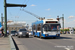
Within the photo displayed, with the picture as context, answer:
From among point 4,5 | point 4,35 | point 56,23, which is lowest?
point 4,35

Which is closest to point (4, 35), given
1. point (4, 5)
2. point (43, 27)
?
point (4, 5)

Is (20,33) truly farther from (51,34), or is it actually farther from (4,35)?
(51,34)

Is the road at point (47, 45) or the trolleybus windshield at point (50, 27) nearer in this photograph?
the road at point (47, 45)

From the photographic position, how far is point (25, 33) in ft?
93.5

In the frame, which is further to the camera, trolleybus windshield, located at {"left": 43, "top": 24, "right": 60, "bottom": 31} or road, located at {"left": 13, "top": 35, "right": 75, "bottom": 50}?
trolleybus windshield, located at {"left": 43, "top": 24, "right": 60, "bottom": 31}

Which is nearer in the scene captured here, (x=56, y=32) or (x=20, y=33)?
(x=56, y=32)

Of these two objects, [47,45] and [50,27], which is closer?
[47,45]

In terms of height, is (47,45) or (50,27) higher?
(50,27)

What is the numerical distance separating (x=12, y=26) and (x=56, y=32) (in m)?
127

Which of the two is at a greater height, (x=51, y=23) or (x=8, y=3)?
(x=8, y=3)

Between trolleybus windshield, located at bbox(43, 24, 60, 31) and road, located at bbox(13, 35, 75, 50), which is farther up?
trolleybus windshield, located at bbox(43, 24, 60, 31)

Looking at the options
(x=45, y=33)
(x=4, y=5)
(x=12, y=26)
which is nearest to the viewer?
(x=45, y=33)

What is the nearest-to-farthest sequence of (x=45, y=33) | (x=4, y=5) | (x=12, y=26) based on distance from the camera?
(x=45, y=33)
(x=4, y=5)
(x=12, y=26)

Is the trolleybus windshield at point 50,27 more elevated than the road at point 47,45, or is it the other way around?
the trolleybus windshield at point 50,27
